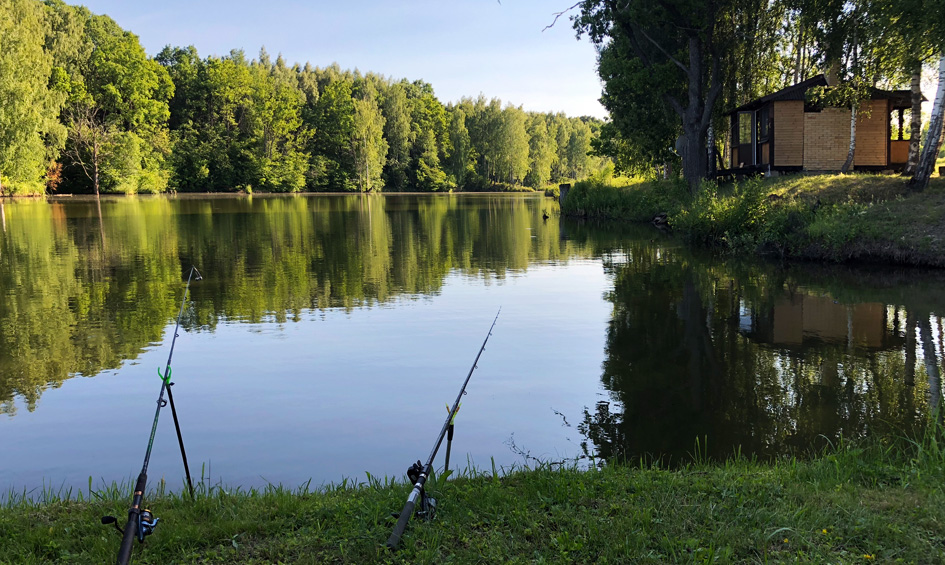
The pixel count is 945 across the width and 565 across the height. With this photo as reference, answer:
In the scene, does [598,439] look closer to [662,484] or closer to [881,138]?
[662,484]

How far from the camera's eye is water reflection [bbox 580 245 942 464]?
7.48m

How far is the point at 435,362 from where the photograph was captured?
33.8 feet

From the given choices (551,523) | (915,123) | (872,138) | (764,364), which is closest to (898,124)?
(872,138)

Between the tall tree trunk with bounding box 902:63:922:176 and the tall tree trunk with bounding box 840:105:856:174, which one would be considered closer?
the tall tree trunk with bounding box 902:63:922:176

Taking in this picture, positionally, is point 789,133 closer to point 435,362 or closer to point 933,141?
point 933,141

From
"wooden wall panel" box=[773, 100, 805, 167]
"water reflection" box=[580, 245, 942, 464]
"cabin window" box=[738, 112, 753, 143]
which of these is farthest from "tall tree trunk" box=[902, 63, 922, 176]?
"cabin window" box=[738, 112, 753, 143]

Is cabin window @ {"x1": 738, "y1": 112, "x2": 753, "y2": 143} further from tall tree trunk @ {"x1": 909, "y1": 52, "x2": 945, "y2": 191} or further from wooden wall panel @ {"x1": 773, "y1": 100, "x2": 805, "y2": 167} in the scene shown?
tall tree trunk @ {"x1": 909, "y1": 52, "x2": 945, "y2": 191}

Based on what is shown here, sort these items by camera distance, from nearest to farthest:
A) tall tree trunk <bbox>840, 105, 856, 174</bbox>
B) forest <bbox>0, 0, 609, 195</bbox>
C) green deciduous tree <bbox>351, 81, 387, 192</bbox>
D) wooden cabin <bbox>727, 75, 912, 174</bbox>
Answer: tall tree trunk <bbox>840, 105, 856, 174</bbox> < wooden cabin <bbox>727, 75, 912, 174</bbox> < forest <bbox>0, 0, 609, 195</bbox> < green deciduous tree <bbox>351, 81, 387, 192</bbox>

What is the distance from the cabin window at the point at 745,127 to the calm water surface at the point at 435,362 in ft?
52.1

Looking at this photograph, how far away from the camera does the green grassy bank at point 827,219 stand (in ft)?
60.5

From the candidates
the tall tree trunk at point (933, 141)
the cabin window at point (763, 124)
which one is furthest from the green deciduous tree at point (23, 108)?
the tall tree trunk at point (933, 141)

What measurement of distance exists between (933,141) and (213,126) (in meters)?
86.2

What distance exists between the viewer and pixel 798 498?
15.7 ft

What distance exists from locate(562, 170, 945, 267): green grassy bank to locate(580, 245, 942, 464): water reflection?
4.75 ft
